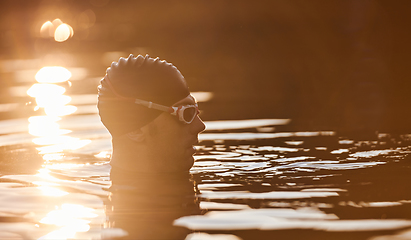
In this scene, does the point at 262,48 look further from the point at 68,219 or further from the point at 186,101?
the point at 68,219

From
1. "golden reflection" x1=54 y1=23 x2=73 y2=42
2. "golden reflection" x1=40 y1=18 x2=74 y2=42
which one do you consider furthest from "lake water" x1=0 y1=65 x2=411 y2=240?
"golden reflection" x1=40 y1=18 x2=74 y2=42

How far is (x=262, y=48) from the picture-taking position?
953 inches

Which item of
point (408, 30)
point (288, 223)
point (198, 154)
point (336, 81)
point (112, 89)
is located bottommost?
point (288, 223)

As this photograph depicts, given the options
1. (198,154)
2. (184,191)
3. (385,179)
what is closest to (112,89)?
(184,191)

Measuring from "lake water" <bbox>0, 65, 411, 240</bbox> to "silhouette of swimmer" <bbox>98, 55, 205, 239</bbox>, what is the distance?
6cm

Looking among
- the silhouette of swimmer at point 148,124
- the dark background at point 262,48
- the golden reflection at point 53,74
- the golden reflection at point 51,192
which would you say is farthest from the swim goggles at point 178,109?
the golden reflection at point 53,74

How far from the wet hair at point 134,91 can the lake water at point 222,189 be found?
63cm

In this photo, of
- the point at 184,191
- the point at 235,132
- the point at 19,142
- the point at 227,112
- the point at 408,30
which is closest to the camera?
the point at 184,191

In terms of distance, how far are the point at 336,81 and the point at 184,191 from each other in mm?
11298

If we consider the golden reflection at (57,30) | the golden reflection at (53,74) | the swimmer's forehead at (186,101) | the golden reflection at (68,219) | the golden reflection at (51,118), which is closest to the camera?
the golden reflection at (68,219)

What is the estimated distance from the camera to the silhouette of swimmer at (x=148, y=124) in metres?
6.58

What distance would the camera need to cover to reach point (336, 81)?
16.8m

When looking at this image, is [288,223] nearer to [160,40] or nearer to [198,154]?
[198,154]

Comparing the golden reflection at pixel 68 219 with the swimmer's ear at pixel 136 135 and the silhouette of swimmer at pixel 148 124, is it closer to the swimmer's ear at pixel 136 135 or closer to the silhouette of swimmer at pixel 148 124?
the silhouette of swimmer at pixel 148 124
